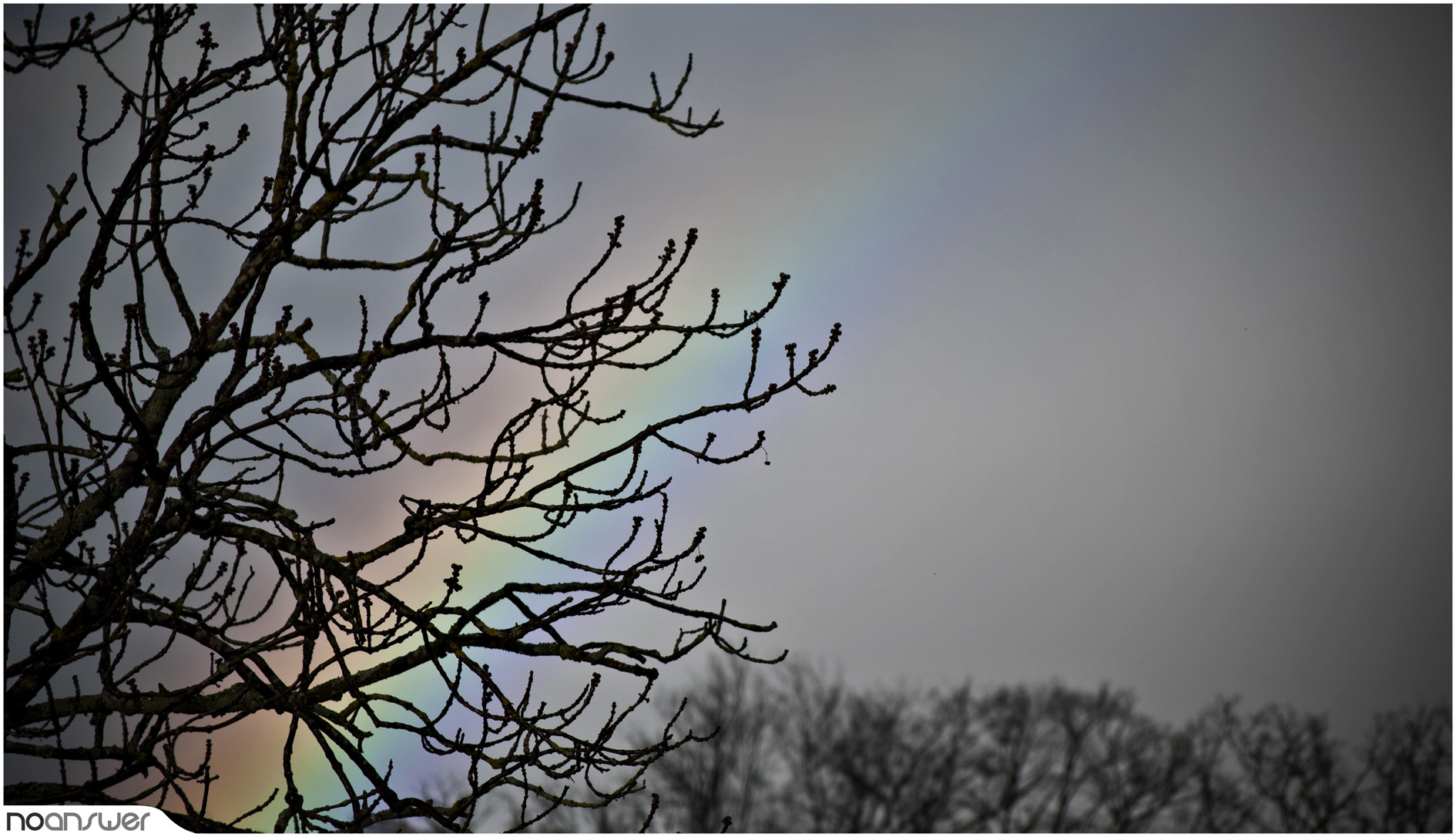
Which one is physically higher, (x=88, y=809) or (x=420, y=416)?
(x=420, y=416)

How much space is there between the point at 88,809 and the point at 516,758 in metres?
1.32

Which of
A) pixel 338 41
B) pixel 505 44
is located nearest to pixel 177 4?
pixel 338 41

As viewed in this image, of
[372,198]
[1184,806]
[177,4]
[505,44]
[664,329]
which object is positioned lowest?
[1184,806]

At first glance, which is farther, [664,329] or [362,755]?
[664,329]

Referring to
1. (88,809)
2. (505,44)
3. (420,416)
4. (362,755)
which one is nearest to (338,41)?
(505,44)

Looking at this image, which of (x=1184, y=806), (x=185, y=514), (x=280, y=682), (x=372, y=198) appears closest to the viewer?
(x=185, y=514)

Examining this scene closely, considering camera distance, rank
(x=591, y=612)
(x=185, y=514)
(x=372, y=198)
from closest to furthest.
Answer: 1. (x=185, y=514)
2. (x=591, y=612)
3. (x=372, y=198)

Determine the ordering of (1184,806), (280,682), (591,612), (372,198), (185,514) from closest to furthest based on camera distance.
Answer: (185,514), (280,682), (591,612), (372,198), (1184,806)

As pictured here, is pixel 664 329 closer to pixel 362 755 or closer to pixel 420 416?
pixel 420 416

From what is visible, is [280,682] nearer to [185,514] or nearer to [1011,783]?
[185,514]

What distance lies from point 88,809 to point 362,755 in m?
0.90

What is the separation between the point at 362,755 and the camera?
3199 millimetres

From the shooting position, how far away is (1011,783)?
24109 millimetres

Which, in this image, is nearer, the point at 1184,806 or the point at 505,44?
the point at 505,44
